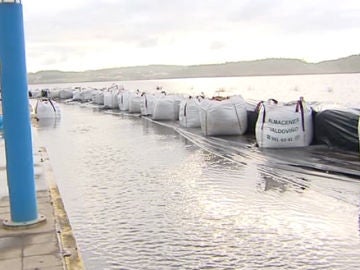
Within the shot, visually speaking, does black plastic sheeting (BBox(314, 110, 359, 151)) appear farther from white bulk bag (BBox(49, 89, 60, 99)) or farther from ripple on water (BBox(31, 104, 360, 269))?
white bulk bag (BBox(49, 89, 60, 99))

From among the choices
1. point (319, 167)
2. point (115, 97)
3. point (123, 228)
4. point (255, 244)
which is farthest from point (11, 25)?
point (115, 97)

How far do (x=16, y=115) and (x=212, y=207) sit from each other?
2618mm

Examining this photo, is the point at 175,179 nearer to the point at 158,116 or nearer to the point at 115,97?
the point at 158,116

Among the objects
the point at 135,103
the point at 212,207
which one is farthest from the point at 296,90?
the point at 212,207

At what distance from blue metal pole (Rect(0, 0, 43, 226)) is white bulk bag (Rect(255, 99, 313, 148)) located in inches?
255

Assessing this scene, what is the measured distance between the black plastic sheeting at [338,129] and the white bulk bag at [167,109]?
27.6 ft

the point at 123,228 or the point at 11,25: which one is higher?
the point at 11,25

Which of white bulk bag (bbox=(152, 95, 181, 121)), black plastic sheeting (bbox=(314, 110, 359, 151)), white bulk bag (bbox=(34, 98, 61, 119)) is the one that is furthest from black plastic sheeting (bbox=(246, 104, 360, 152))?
white bulk bag (bbox=(34, 98, 61, 119))

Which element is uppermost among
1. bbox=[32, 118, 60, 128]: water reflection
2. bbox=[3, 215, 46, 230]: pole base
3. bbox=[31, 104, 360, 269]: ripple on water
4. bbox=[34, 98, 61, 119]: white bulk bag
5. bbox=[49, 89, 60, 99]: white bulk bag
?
bbox=[49, 89, 60, 99]: white bulk bag

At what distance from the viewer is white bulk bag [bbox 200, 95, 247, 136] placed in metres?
12.5

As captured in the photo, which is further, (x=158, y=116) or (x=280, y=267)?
(x=158, y=116)

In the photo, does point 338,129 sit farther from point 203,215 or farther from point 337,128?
point 203,215

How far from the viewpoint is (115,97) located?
27.5 m

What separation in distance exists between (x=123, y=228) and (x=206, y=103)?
8072mm
